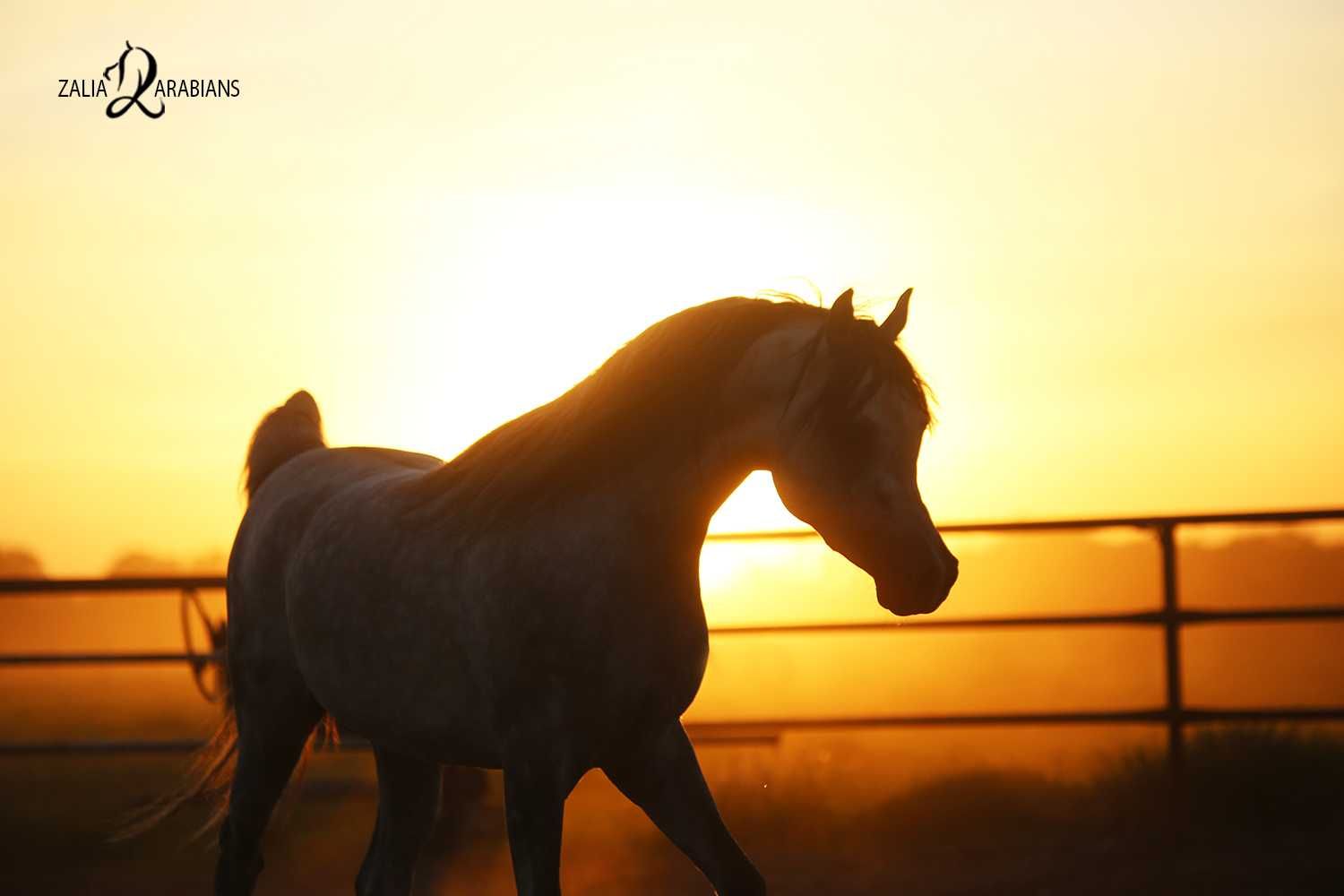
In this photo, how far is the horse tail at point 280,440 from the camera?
5.46 m

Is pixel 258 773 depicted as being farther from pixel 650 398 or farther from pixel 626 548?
pixel 650 398

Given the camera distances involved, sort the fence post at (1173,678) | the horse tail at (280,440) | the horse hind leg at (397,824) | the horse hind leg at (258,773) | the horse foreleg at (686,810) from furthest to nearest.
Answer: the fence post at (1173,678) → the horse tail at (280,440) → the horse hind leg at (258,773) → the horse hind leg at (397,824) → the horse foreleg at (686,810)

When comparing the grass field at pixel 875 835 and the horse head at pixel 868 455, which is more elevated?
the horse head at pixel 868 455

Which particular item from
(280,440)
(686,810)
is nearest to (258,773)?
(280,440)

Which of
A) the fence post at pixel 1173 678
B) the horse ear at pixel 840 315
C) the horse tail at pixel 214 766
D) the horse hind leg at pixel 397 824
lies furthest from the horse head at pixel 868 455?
the fence post at pixel 1173 678

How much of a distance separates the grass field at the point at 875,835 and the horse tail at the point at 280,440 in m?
1.80

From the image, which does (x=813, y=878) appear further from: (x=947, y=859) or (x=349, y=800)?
(x=349, y=800)

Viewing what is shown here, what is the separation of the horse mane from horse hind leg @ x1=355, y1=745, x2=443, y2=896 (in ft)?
3.90

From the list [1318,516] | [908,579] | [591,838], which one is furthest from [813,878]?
[908,579]

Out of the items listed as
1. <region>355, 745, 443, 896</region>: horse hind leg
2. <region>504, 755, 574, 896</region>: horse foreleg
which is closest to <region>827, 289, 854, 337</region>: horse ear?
<region>504, 755, 574, 896</region>: horse foreleg

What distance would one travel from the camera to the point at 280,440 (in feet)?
18.0

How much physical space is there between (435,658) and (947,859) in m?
3.04

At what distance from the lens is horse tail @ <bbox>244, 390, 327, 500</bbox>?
5465mm

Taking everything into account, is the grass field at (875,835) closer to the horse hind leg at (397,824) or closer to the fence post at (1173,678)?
the fence post at (1173,678)
